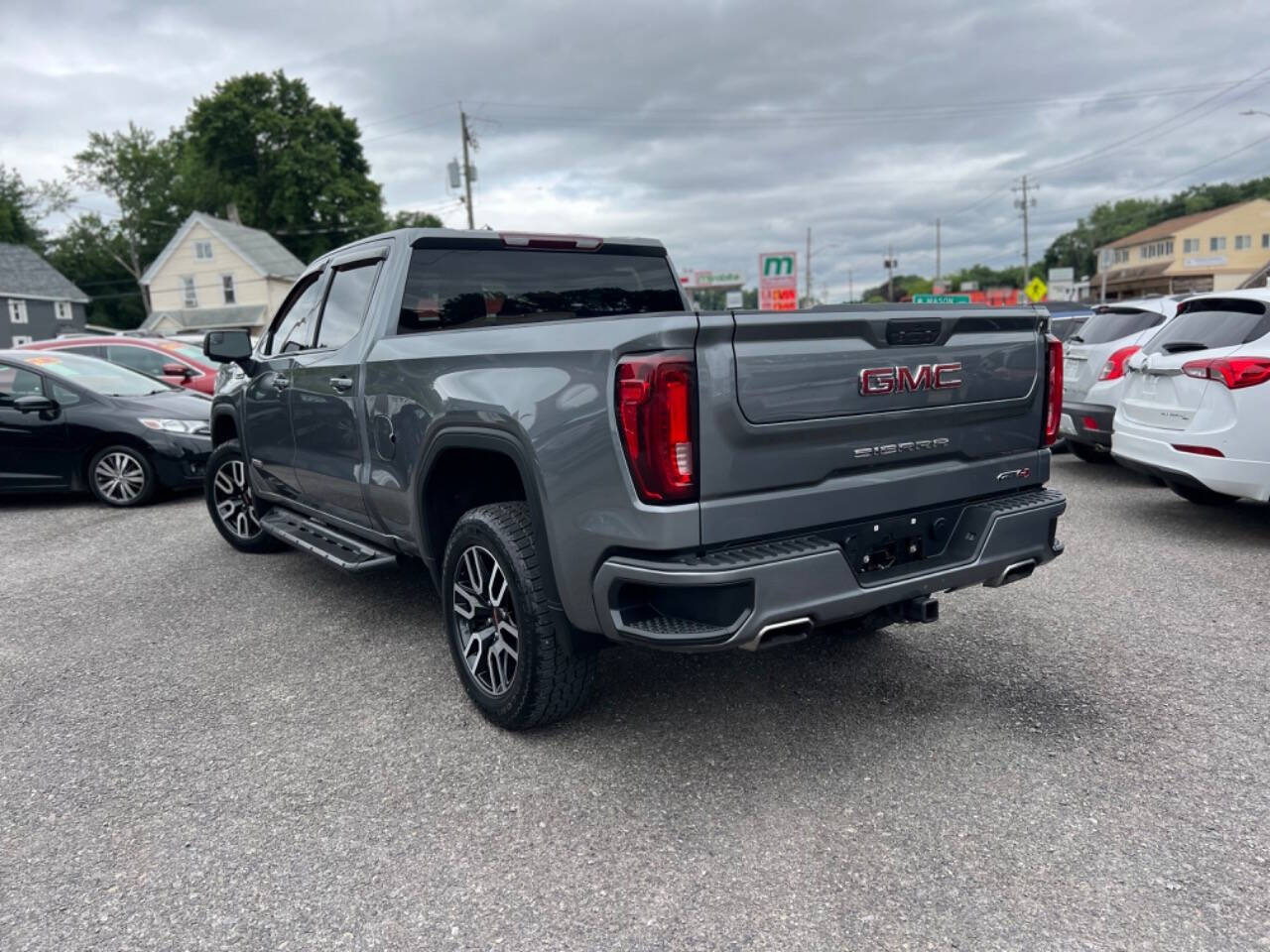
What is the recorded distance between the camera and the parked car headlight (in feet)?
27.2

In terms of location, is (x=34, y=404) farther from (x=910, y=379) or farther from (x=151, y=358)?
(x=910, y=379)

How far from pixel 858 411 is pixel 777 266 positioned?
→ 16.0 metres

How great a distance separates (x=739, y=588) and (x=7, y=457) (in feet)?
27.4

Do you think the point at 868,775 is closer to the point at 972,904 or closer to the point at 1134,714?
the point at 972,904

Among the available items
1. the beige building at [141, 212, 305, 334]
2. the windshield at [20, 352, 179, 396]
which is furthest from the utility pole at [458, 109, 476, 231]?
the windshield at [20, 352, 179, 396]

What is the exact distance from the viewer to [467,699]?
3.72m

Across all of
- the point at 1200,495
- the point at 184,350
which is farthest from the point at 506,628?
the point at 184,350

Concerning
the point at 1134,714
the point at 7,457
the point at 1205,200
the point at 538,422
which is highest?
the point at 1205,200

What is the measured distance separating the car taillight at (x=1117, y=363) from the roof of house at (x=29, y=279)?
58.3m

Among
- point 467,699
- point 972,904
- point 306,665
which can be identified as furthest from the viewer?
point 306,665

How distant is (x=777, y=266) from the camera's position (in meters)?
18.2

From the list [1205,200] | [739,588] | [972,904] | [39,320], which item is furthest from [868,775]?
[1205,200]

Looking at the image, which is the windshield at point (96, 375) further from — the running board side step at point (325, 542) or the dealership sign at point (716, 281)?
the dealership sign at point (716, 281)

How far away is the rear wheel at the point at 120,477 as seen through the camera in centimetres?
831
